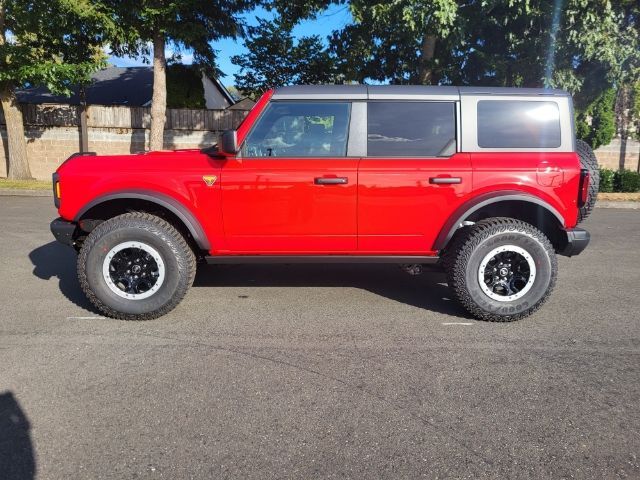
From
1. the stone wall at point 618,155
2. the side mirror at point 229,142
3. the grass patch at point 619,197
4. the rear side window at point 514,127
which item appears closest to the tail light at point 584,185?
the rear side window at point 514,127

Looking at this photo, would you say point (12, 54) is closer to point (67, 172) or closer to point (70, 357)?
point (67, 172)

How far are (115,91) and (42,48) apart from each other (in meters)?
9.52

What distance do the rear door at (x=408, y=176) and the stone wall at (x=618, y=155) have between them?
1608 cm

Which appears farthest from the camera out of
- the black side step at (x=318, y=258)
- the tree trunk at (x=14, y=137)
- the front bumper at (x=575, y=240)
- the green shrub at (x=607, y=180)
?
the tree trunk at (x=14, y=137)

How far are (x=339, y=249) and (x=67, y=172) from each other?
2.43 meters

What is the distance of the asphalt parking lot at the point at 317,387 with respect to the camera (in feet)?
7.77

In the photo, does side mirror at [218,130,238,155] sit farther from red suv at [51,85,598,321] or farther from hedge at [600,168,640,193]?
hedge at [600,168,640,193]

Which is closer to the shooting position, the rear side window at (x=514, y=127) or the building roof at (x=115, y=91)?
the rear side window at (x=514, y=127)

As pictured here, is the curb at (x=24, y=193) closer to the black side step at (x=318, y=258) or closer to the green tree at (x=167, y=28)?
the green tree at (x=167, y=28)

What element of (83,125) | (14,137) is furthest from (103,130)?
(14,137)

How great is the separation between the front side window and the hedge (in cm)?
1288

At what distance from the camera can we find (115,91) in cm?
2453

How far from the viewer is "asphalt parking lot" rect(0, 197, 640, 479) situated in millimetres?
2369

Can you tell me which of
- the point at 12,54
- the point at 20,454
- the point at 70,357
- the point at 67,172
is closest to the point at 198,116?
the point at 12,54
